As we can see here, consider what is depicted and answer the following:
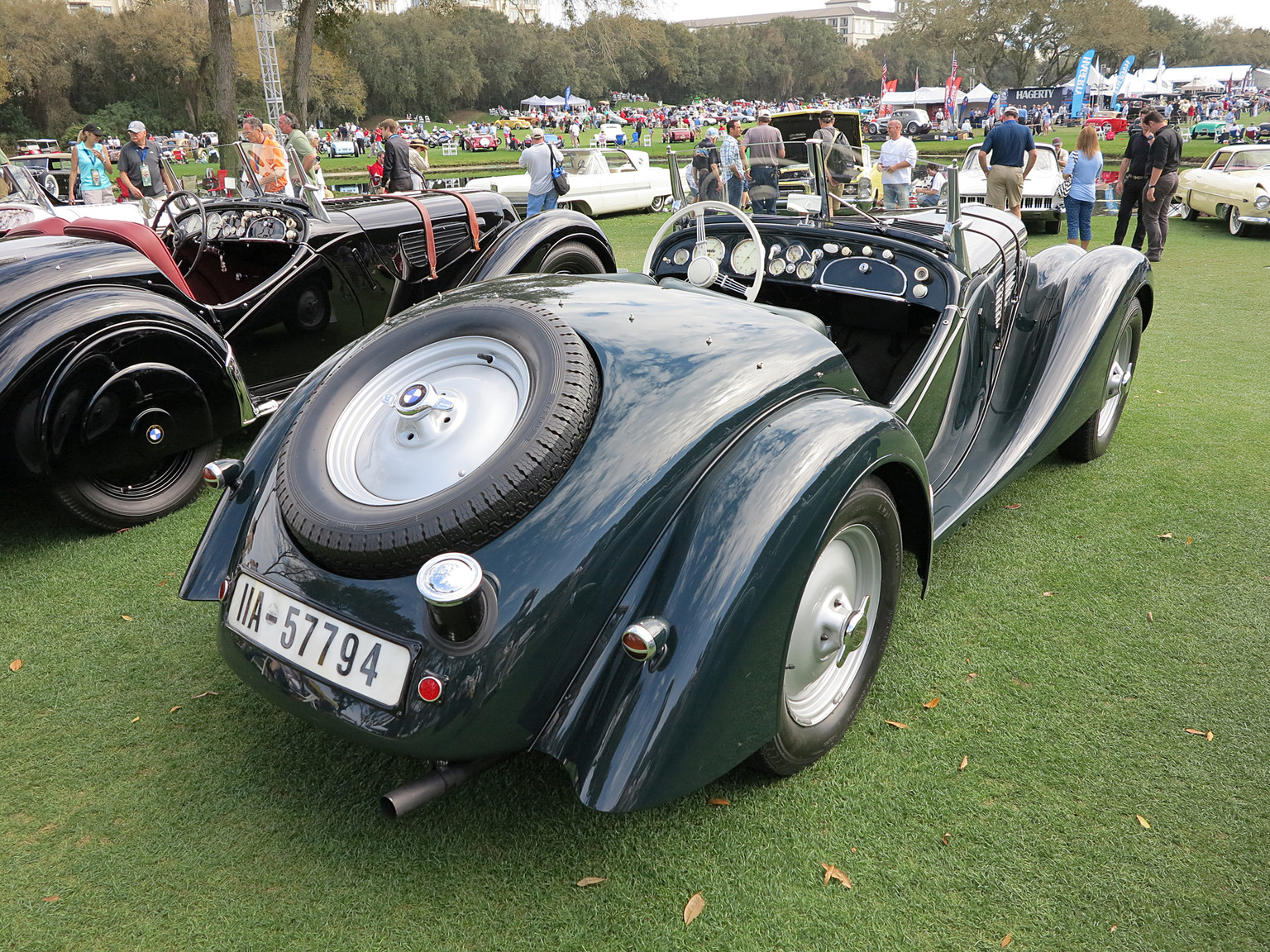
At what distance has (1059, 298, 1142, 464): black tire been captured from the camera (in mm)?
4531

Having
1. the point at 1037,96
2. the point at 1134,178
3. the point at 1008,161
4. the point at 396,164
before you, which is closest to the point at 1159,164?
the point at 1134,178

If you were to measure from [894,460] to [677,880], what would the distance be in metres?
1.31

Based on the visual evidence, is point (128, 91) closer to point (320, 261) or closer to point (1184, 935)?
point (320, 261)

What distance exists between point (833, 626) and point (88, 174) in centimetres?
1426

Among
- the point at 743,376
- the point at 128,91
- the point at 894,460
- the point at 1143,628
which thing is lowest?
the point at 1143,628

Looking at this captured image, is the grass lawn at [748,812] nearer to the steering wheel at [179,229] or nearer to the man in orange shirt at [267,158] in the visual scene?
the steering wheel at [179,229]

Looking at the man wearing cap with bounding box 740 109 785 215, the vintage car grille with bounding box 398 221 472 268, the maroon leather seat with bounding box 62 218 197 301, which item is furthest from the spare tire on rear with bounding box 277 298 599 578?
the vintage car grille with bounding box 398 221 472 268

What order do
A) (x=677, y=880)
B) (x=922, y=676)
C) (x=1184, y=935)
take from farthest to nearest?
1. (x=922, y=676)
2. (x=677, y=880)
3. (x=1184, y=935)

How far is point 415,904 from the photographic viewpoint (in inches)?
82.4

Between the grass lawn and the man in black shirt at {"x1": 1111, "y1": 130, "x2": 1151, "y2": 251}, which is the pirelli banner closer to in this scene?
the man in black shirt at {"x1": 1111, "y1": 130, "x2": 1151, "y2": 251}

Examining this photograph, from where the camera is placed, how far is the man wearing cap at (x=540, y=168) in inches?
455

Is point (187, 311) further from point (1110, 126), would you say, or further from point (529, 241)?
point (1110, 126)

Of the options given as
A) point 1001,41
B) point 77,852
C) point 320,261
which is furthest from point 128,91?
point 77,852

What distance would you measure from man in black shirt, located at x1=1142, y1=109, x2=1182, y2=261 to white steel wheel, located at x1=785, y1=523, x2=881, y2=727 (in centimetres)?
945
